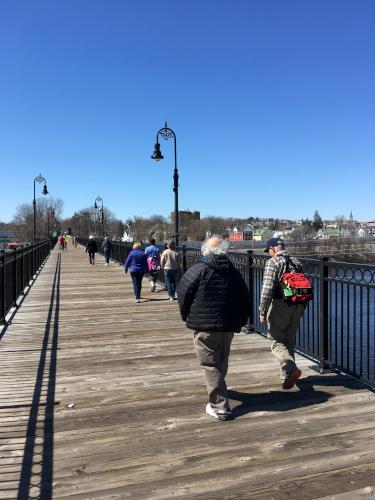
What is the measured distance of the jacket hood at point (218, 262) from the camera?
440cm

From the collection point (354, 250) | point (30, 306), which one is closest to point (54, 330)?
point (30, 306)

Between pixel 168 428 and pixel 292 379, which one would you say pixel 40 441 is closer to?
pixel 168 428

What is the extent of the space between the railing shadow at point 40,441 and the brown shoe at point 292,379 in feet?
7.89

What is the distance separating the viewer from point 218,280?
4.38 metres

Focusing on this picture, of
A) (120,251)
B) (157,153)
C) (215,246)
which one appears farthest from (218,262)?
(120,251)

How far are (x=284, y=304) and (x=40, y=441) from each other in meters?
2.77

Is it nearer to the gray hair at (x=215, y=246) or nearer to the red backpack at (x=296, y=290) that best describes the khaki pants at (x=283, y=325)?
the red backpack at (x=296, y=290)

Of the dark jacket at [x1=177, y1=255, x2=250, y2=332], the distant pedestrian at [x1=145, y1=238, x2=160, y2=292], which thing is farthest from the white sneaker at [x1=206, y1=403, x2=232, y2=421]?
the distant pedestrian at [x1=145, y1=238, x2=160, y2=292]

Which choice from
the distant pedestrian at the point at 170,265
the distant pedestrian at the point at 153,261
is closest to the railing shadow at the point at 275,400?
the distant pedestrian at the point at 170,265

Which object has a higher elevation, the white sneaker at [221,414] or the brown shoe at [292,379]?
the brown shoe at [292,379]

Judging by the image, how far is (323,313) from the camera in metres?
5.77

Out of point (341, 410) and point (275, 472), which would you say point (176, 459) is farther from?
point (341, 410)

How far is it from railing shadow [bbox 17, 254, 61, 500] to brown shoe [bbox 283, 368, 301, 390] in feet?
7.89

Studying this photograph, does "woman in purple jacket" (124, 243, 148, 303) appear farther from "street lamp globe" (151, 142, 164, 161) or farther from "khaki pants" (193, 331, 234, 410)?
"street lamp globe" (151, 142, 164, 161)
